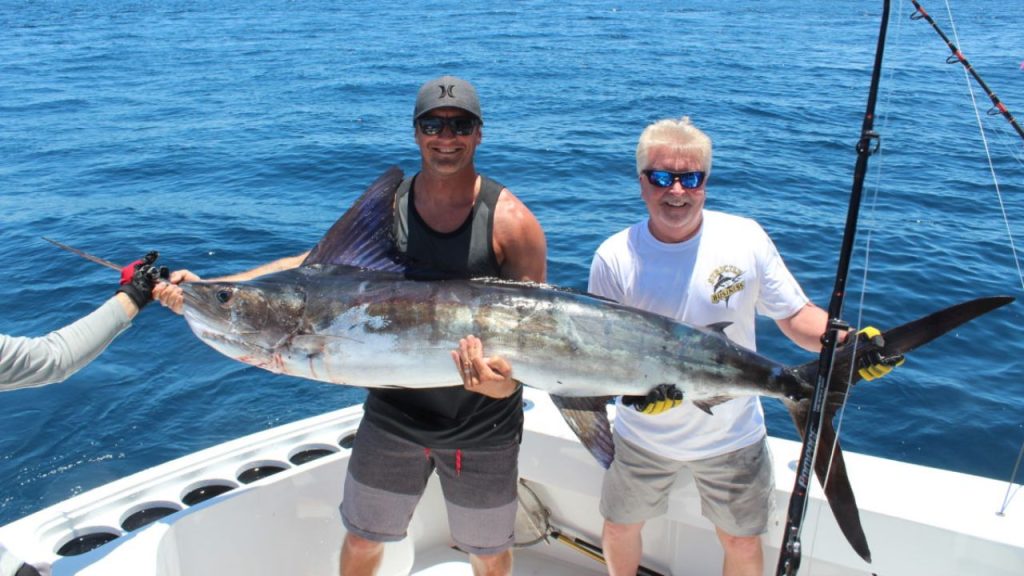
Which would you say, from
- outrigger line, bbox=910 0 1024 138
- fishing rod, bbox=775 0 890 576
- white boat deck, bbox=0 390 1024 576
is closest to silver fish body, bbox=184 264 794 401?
fishing rod, bbox=775 0 890 576

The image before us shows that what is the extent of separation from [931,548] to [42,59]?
21.4 m

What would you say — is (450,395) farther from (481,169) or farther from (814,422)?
(481,169)

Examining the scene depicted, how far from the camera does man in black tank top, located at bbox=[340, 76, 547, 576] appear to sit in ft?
7.94

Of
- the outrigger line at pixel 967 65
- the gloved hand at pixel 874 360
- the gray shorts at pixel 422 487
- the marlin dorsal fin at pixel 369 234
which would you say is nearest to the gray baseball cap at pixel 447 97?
the marlin dorsal fin at pixel 369 234

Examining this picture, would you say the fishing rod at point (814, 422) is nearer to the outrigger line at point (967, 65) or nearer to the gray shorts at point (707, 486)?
the gray shorts at point (707, 486)

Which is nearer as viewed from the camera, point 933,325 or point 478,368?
point 933,325

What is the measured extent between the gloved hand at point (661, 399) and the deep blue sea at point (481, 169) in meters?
1.36

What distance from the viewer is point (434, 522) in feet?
11.8

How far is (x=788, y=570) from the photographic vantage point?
2.17 metres

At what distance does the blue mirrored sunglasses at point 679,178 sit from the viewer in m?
2.40

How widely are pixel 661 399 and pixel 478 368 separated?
54cm

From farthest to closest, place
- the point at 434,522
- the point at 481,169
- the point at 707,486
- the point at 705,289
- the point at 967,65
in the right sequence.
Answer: the point at 481,169, the point at 967,65, the point at 434,522, the point at 707,486, the point at 705,289

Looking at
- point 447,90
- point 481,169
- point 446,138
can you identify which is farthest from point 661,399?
point 481,169

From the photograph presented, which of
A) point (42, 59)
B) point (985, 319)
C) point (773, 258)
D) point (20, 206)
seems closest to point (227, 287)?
point (773, 258)
